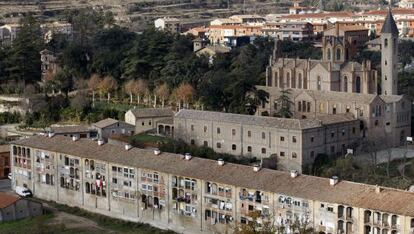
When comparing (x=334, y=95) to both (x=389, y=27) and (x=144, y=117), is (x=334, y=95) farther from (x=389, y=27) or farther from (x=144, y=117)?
(x=144, y=117)

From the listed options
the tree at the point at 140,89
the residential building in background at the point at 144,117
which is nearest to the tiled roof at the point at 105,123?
the residential building in background at the point at 144,117

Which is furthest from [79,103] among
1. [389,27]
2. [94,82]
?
[389,27]

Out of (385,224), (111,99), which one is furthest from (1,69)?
(385,224)

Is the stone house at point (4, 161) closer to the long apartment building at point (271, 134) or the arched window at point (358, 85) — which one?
the long apartment building at point (271, 134)

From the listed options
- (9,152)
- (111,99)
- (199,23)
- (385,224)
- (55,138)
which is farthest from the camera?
(199,23)

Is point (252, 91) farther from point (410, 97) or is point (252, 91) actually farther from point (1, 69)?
point (1, 69)

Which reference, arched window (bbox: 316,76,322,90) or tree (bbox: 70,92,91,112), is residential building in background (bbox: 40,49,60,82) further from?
arched window (bbox: 316,76,322,90)

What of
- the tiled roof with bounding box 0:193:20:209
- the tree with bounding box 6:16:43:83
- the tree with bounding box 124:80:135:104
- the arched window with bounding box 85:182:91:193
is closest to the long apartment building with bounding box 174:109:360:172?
the arched window with bounding box 85:182:91:193
